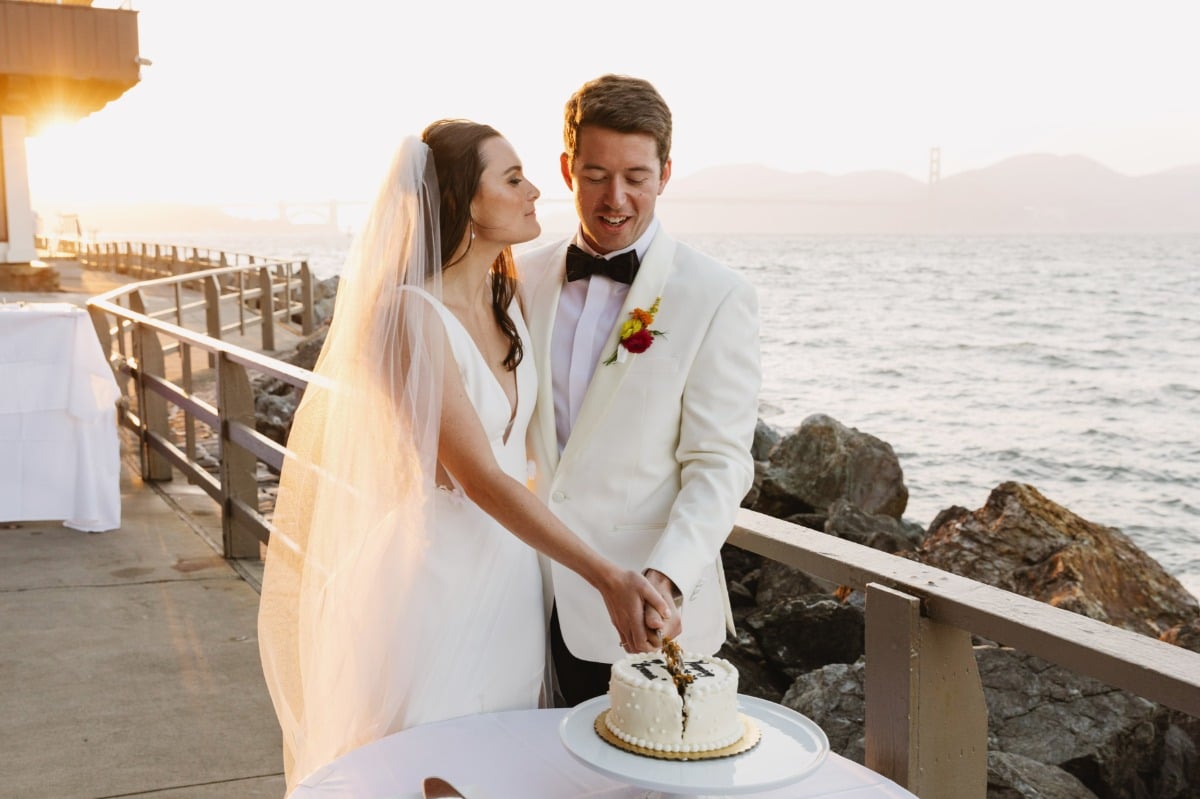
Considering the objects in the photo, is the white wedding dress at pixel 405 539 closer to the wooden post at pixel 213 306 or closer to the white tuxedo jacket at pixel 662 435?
the white tuxedo jacket at pixel 662 435

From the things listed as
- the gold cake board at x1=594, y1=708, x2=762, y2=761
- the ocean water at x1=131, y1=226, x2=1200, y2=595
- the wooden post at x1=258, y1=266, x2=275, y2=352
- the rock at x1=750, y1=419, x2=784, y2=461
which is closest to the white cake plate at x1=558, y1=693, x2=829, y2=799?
the gold cake board at x1=594, y1=708, x2=762, y2=761

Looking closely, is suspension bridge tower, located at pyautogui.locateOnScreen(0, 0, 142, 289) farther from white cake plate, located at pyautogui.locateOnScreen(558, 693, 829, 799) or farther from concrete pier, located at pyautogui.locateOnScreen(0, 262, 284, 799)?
white cake plate, located at pyautogui.locateOnScreen(558, 693, 829, 799)

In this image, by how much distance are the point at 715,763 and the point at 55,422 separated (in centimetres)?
573

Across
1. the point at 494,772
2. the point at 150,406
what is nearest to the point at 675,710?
the point at 494,772

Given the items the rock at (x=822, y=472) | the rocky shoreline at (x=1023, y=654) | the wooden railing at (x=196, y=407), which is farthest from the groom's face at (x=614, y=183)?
the rock at (x=822, y=472)

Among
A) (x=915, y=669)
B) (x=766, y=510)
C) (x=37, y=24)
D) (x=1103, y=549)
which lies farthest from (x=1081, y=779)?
(x=37, y=24)

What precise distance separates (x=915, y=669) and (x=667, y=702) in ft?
2.47

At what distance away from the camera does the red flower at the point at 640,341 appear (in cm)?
235

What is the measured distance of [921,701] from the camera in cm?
224

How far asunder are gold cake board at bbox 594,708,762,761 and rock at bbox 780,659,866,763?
278 cm

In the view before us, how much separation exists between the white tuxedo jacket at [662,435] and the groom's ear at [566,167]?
0.75 ft

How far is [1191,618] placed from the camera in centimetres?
659

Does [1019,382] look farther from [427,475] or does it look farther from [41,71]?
[427,475]

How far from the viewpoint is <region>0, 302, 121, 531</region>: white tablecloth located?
6.40m
